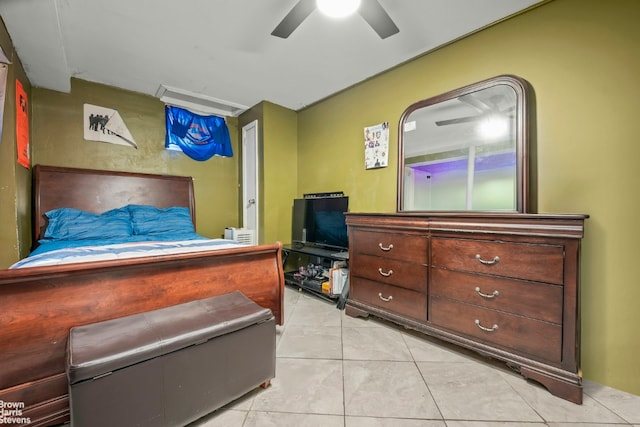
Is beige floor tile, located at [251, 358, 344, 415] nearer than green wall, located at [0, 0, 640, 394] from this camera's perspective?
Yes

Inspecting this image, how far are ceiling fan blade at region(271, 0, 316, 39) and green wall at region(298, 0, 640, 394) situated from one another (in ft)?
4.61

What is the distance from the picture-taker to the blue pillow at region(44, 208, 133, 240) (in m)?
2.48

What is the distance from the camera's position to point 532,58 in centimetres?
183

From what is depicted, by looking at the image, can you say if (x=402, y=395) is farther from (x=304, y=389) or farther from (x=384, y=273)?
(x=384, y=273)

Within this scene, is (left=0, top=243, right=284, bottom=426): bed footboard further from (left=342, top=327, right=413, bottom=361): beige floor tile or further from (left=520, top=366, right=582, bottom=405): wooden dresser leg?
(left=520, top=366, right=582, bottom=405): wooden dresser leg

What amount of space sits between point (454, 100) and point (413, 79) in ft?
1.69

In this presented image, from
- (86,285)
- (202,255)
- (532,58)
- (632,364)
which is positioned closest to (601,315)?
(632,364)

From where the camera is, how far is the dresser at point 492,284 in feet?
4.55

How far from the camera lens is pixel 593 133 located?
1586 mm

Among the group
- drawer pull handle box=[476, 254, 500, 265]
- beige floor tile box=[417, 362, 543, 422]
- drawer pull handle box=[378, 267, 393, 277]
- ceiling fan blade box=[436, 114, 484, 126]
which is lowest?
beige floor tile box=[417, 362, 543, 422]

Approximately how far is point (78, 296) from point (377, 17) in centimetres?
235

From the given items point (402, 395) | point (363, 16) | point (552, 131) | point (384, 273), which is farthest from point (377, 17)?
point (402, 395)

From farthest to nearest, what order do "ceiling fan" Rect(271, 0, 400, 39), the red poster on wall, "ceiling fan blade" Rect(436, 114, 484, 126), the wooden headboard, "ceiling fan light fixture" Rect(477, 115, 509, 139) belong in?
1. the wooden headboard
2. the red poster on wall
3. "ceiling fan blade" Rect(436, 114, 484, 126)
4. "ceiling fan light fixture" Rect(477, 115, 509, 139)
5. "ceiling fan" Rect(271, 0, 400, 39)

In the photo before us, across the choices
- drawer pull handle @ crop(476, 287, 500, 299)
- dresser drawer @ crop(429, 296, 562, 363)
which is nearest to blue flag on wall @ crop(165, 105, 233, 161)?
dresser drawer @ crop(429, 296, 562, 363)
